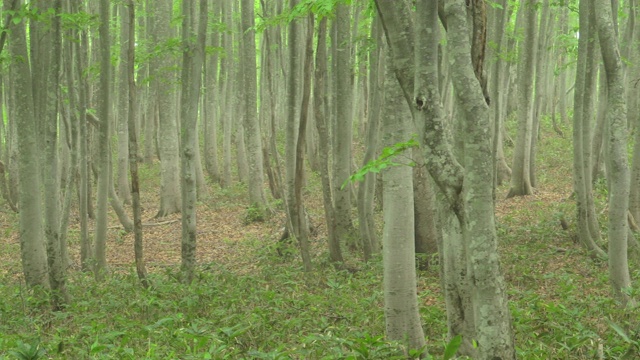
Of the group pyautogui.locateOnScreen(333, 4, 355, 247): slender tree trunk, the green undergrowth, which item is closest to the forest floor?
the green undergrowth

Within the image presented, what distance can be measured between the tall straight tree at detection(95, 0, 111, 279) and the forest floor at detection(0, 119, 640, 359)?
0.50 metres

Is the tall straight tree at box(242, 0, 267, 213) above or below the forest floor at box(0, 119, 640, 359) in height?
above

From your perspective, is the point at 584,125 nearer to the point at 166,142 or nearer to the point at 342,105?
the point at 342,105

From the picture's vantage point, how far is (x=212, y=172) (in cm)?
2094

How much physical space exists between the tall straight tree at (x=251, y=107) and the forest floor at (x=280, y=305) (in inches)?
71.9

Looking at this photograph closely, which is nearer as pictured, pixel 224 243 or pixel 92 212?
pixel 224 243

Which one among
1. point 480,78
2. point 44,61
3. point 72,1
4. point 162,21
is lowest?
point 480,78

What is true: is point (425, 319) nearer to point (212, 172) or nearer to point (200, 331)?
point (200, 331)

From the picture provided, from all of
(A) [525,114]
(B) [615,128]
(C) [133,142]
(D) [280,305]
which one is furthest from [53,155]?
(A) [525,114]

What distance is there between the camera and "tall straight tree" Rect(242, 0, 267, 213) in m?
15.5

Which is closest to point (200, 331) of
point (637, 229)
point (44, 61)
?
point (44, 61)

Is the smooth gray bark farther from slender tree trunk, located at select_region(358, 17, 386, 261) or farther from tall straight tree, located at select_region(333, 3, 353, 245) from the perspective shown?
slender tree trunk, located at select_region(358, 17, 386, 261)

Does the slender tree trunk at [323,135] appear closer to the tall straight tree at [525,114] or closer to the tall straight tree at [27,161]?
the tall straight tree at [27,161]

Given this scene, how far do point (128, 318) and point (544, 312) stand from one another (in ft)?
15.6
